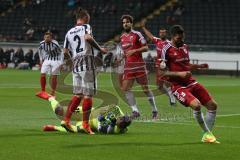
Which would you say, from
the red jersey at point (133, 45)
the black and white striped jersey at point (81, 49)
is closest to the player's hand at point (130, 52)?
the red jersey at point (133, 45)

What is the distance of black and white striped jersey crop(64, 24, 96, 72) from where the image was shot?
13500mm

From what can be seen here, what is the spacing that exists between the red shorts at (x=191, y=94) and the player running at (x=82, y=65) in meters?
1.96

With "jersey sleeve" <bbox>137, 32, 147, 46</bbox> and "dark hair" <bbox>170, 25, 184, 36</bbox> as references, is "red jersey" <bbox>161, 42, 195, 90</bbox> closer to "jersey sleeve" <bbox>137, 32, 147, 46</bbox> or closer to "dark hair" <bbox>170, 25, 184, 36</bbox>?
"dark hair" <bbox>170, 25, 184, 36</bbox>

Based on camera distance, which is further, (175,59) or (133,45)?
(133,45)

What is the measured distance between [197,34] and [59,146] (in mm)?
38925

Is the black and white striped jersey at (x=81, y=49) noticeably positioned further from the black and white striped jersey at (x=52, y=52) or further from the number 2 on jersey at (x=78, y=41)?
the black and white striped jersey at (x=52, y=52)

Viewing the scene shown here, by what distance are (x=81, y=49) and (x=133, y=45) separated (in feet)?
13.3

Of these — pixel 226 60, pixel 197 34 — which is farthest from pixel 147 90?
pixel 197 34

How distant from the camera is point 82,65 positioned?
13.5m

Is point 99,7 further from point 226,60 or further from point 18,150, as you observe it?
point 18,150

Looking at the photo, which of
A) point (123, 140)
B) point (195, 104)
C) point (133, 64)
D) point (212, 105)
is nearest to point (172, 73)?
point (195, 104)

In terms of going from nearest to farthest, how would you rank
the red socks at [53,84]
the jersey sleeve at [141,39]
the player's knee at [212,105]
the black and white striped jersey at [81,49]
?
1. the player's knee at [212,105]
2. the black and white striped jersey at [81,49]
3. the jersey sleeve at [141,39]
4. the red socks at [53,84]

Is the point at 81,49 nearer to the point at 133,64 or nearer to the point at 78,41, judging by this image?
the point at 78,41

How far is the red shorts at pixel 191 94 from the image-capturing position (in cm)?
1198
